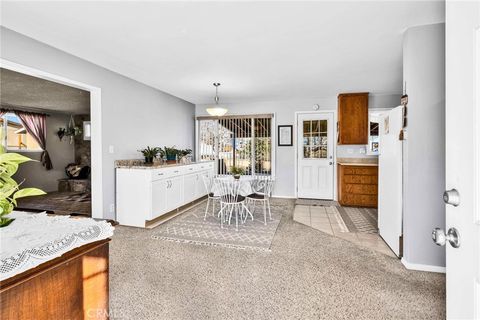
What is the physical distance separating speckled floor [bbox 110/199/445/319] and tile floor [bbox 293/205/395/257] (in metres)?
0.22

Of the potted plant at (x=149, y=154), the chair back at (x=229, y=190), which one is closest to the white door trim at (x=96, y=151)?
the potted plant at (x=149, y=154)

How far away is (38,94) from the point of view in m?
5.04

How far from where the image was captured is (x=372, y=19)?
2379 mm

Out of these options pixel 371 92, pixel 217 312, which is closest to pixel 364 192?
pixel 371 92

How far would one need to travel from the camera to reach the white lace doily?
85cm

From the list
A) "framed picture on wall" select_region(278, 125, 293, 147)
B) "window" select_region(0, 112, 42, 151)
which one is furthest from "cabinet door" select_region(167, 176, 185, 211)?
"window" select_region(0, 112, 42, 151)

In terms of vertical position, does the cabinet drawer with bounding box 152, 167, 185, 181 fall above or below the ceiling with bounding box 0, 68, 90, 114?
below

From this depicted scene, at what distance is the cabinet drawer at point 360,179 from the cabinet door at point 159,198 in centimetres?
361

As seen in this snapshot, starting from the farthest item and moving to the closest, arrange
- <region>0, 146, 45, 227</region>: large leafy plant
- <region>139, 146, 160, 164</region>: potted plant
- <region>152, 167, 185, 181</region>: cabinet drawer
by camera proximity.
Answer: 1. <region>139, 146, 160, 164</region>: potted plant
2. <region>152, 167, 185, 181</region>: cabinet drawer
3. <region>0, 146, 45, 227</region>: large leafy plant

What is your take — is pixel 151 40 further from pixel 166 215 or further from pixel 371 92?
pixel 371 92

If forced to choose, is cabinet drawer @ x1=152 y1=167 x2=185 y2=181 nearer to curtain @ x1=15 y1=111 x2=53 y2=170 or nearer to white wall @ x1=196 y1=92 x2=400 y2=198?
white wall @ x1=196 y1=92 x2=400 y2=198

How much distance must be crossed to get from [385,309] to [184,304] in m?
1.52

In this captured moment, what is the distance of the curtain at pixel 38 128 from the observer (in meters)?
6.30
